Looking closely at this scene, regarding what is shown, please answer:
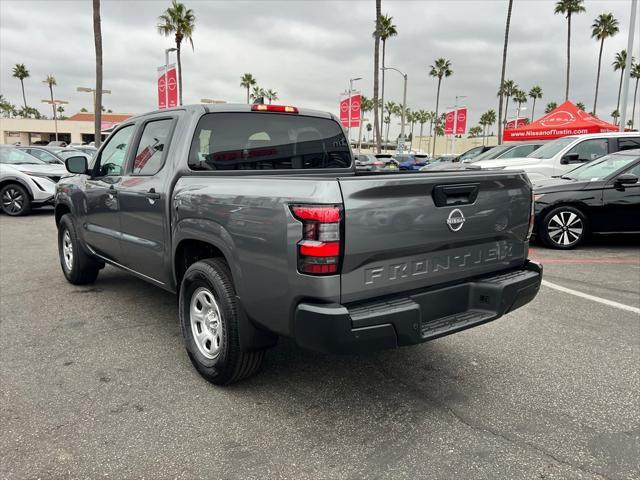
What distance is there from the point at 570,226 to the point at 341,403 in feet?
21.2

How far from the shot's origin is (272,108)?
410 centimetres

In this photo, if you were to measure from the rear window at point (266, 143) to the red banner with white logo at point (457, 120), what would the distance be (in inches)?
1281

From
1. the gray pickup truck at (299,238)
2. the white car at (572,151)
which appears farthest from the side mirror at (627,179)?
the gray pickup truck at (299,238)

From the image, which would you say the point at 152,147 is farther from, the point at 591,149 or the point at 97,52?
the point at 97,52

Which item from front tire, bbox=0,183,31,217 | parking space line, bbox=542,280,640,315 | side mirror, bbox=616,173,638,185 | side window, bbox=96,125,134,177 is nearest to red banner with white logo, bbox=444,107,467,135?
side mirror, bbox=616,173,638,185

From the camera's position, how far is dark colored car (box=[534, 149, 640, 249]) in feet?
25.6

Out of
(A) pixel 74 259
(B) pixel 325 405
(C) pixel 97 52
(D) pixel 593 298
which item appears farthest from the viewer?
(C) pixel 97 52

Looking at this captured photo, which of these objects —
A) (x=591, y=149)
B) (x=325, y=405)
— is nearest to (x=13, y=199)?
(x=325, y=405)

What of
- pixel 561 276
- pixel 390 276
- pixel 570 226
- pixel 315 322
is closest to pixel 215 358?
pixel 315 322

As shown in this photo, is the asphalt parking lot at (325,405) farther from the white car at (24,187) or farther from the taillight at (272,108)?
the white car at (24,187)

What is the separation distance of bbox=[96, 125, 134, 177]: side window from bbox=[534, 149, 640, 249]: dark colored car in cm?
634

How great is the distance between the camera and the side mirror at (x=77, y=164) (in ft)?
16.3

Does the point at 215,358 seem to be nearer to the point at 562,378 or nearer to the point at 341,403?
the point at 341,403

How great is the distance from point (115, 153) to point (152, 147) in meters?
0.87
